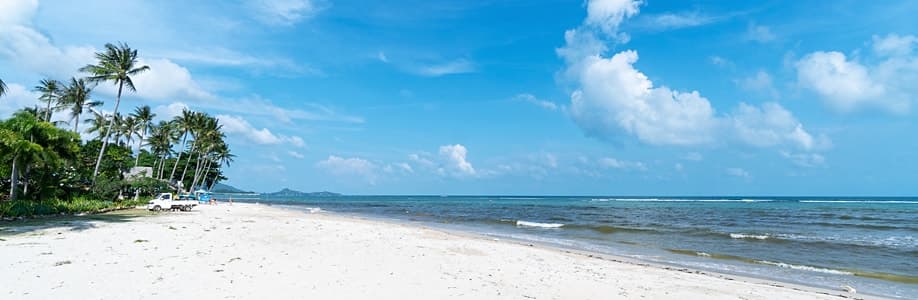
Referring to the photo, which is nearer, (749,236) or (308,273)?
(308,273)

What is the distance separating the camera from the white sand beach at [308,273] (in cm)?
726

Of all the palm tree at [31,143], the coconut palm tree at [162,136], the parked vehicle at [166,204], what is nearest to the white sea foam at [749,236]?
the palm tree at [31,143]

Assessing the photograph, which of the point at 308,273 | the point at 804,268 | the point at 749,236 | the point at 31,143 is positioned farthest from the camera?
the point at 749,236

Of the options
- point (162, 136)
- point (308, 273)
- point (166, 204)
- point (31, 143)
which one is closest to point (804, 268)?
point (308, 273)

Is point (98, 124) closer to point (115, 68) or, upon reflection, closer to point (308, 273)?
point (115, 68)

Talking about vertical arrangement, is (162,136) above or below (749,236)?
above

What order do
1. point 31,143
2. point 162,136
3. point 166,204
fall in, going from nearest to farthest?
point 31,143, point 166,204, point 162,136

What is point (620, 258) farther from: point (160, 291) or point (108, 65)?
point (108, 65)

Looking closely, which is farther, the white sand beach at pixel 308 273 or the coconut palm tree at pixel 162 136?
the coconut palm tree at pixel 162 136

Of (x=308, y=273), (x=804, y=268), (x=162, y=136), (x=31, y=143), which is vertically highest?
(x=162, y=136)

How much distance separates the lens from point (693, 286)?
9516mm

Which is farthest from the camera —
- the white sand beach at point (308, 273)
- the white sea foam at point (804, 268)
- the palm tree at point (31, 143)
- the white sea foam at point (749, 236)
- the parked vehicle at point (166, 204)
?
the parked vehicle at point (166, 204)

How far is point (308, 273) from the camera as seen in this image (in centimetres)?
888

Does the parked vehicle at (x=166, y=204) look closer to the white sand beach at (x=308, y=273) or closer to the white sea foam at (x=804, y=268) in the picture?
the white sand beach at (x=308, y=273)
